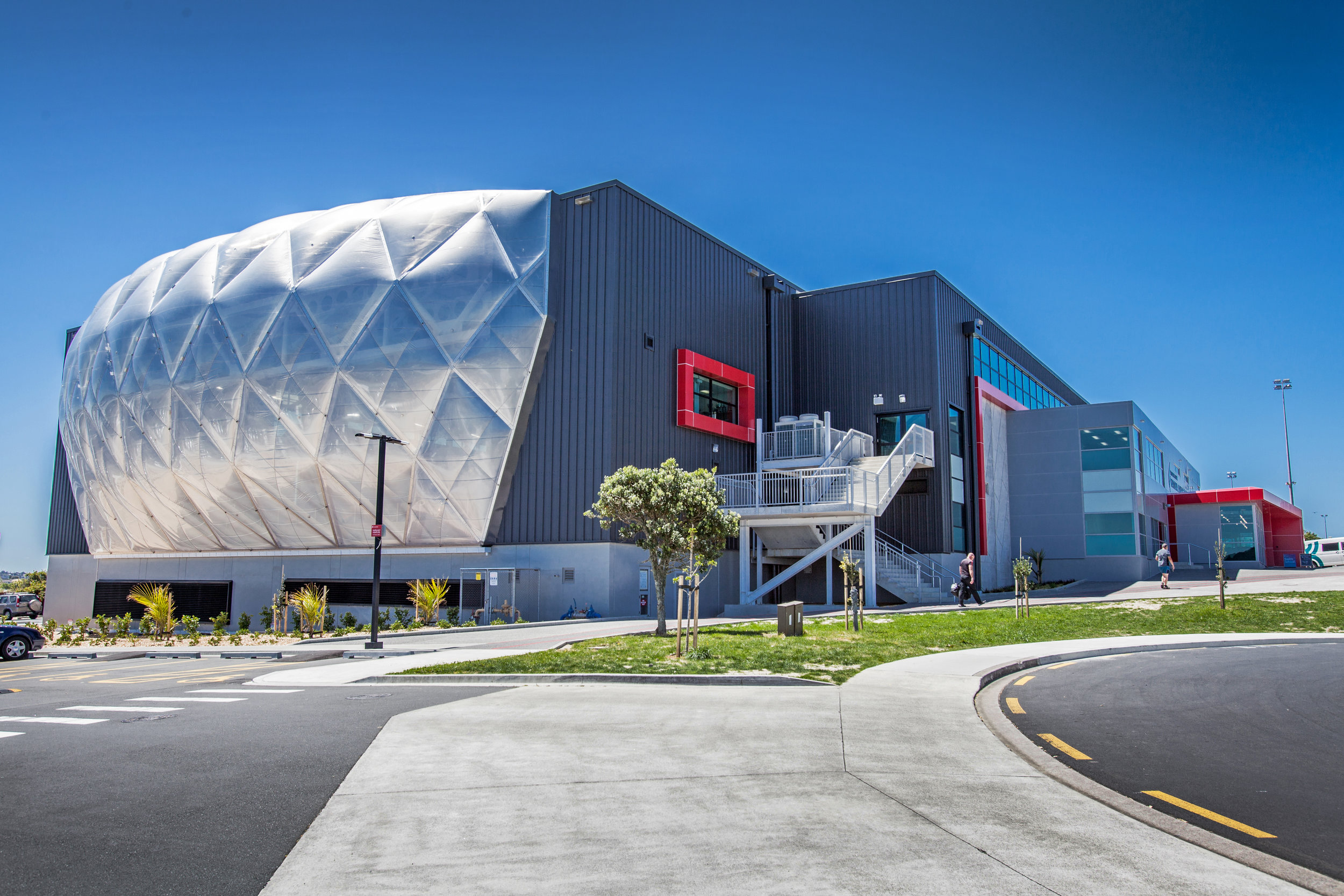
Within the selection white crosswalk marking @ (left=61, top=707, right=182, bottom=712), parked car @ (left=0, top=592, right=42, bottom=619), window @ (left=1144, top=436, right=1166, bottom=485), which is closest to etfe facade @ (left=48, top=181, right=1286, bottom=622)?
window @ (left=1144, top=436, right=1166, bottom=485)

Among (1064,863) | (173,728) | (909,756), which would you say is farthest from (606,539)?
(1064,863)

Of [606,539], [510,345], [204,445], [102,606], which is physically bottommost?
[102,606]

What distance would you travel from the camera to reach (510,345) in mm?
30344

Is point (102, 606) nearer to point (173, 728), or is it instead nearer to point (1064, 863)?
point (173, 728)

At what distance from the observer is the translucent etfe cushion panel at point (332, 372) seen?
3061 centimetres

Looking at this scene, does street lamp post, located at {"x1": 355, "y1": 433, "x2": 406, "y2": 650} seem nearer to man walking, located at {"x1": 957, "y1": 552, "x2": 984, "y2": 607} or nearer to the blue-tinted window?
man walking, located at {"x1": 957, "y1": 552, "x2": 984, "y2": 607}

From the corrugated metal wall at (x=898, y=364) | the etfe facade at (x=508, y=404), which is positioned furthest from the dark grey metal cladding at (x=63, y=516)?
the corrugated metal wall at (x=898, y=364)

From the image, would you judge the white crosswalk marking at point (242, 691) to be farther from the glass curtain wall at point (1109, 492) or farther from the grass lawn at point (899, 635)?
the glass curtain wall at point (1109, 492)

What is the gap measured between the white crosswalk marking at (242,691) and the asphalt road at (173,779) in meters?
0.07

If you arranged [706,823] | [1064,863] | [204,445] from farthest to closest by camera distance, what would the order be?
[204,445] → [706,823] → [1064,863]

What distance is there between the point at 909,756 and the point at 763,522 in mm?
23540

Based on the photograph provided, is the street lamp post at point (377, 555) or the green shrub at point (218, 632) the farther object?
the green shrub at point (218, 632)

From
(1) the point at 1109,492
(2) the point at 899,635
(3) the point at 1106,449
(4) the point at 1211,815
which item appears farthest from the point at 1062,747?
(3) the point at 1106,449

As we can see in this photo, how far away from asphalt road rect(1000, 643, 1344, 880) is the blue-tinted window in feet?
82.9
